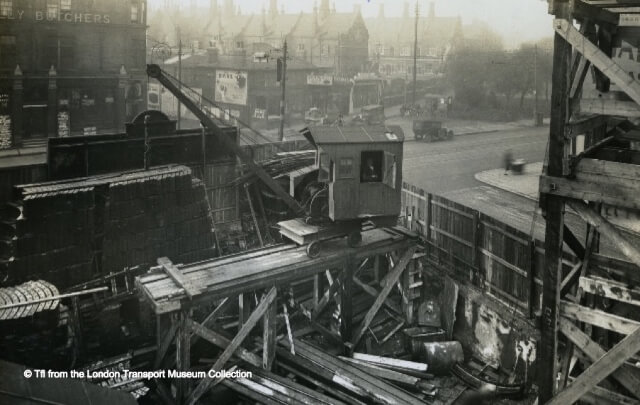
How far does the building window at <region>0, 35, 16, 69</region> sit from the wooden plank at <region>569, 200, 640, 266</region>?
3846 centimetres

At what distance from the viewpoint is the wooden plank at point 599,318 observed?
634cm

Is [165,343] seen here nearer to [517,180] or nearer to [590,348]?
[590,348]

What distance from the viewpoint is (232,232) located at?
59.4ft

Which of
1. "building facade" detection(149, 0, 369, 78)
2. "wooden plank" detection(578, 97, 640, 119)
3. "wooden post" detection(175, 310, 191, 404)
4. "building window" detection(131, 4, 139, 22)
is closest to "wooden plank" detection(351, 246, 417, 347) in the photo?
"wooden post" detection(175, 310, 191, 404)

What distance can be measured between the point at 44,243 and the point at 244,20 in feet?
319

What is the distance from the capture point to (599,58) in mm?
5875

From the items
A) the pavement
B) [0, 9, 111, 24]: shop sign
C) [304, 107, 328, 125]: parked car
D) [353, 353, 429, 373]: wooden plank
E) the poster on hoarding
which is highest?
[0, 9, 111, 24]: shop sign

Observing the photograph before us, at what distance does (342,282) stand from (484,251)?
3.56 metres

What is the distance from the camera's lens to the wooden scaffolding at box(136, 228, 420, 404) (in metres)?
9.48

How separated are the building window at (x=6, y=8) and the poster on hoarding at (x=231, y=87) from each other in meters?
20.3

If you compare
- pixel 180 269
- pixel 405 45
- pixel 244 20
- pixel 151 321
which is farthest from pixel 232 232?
pixel 244 20

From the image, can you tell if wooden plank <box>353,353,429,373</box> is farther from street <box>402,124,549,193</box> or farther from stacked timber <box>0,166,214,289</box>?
street <box>402,124,549,193</box>

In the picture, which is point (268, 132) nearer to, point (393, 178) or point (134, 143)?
point (134, 143)

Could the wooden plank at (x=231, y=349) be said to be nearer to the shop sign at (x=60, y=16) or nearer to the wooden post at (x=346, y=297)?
the wooden post at (x=346, y=297)
